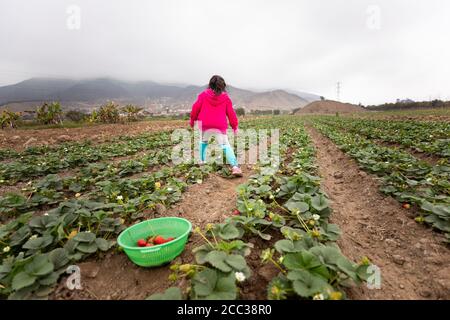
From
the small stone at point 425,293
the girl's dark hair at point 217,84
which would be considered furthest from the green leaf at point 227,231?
the girl's dark hair at point 217,84

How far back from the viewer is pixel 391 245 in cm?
252

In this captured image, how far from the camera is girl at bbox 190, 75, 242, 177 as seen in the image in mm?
5145

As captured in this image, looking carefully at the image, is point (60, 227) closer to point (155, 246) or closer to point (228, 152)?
point (155, 246)

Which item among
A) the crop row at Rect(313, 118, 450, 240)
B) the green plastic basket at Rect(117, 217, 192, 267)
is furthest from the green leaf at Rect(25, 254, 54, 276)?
the crop row at Rect(313, 118, 450, 240)

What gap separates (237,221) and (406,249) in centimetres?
181

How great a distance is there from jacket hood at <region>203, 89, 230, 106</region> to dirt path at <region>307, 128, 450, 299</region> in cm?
301

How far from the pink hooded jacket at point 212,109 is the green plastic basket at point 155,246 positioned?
124 inches

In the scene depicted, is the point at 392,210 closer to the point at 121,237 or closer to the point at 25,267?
the point at 121,237

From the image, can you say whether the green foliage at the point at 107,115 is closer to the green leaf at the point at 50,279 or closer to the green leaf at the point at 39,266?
the green leaf at the point at 39,266

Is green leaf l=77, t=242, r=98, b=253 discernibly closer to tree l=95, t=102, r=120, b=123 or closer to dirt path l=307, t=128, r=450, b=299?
dirt path l=307, t=128, r=450, b=299

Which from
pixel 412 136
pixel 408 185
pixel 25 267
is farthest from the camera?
pixel 412 136

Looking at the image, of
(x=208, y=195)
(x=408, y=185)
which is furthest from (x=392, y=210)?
A: (x=208, y=195)

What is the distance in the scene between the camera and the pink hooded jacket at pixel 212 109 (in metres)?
5.18
